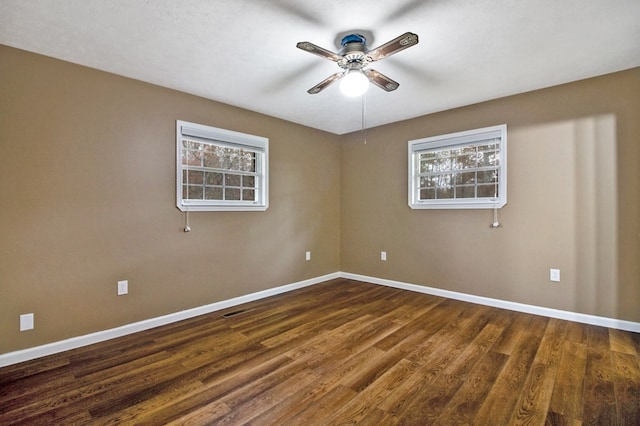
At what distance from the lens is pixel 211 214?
338 cm

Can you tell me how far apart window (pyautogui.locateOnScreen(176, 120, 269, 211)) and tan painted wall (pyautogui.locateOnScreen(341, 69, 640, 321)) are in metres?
2.02

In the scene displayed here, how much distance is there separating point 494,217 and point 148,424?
3652 mm

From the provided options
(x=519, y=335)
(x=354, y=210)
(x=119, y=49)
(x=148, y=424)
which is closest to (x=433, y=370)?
(x=519, y=335)

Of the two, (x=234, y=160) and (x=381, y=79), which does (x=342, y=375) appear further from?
(x=234, y=160)

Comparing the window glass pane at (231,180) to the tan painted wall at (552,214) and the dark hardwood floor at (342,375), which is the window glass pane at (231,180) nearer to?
the dark hardwood floor at (342,375)

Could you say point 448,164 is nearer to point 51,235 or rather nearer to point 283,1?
point 283,1

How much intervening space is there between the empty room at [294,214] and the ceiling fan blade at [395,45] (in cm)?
1

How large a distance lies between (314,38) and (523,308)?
342 cm

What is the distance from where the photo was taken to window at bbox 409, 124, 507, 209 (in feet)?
11.3

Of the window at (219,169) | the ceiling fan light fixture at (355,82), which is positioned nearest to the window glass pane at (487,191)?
the ceiling fan light fixture at (355,82)

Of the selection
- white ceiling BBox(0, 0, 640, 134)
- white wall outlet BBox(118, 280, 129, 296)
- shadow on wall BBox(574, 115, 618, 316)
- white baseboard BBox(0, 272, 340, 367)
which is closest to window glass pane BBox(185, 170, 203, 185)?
white ceiling BBox(0, 0, 640, 134)

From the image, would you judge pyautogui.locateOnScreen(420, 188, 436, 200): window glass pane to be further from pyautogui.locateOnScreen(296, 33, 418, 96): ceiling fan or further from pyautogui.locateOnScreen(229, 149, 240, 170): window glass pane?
pyautogui.locateOnScreen(229, 149, 240, 170): window glass pane

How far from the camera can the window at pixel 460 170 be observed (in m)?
3.46

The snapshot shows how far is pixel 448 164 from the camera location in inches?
154
